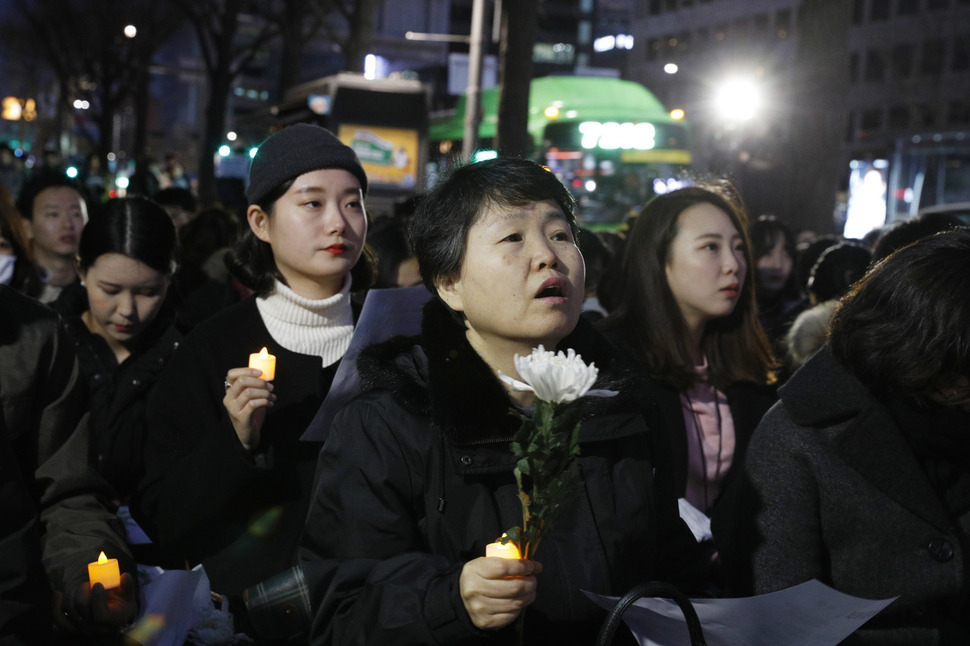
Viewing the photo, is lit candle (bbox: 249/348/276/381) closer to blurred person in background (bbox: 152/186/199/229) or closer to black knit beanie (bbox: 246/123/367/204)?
black knit beanie (bbox: 246/123/367/204)

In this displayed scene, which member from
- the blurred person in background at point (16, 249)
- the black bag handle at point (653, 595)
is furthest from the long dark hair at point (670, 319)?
the blurred person in background at point (16, 249)

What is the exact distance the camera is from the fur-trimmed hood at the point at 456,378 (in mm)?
2283

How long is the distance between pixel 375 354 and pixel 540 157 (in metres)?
17.7

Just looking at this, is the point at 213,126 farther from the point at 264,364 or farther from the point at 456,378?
the point at 456,378

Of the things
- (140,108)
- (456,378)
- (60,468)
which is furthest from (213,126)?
(456,378)

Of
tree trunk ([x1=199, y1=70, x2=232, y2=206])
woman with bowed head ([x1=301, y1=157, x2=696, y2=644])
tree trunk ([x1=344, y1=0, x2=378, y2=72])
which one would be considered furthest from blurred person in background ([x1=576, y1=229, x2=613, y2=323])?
tree trunk ([x1=199, y1=70, x2=232, y2=206])

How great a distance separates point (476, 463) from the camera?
2248 millimetres

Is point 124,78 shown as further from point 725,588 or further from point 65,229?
point 725,588

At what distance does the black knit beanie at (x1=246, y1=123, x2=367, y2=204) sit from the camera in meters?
3.58

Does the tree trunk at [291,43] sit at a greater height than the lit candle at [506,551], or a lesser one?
greater

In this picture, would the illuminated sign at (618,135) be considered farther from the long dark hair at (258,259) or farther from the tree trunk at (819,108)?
the long dark hair at (258,259)

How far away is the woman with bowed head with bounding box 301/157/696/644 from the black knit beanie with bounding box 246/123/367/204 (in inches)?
48.3

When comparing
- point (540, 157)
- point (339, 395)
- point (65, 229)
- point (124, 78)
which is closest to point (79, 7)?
point (124, 78)

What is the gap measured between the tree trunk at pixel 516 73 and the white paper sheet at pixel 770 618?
11517 millimetres
